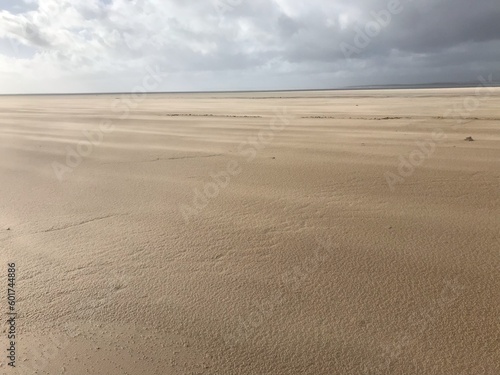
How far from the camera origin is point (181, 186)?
→ 5449 mm

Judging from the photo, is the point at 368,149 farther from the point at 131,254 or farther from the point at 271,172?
the point at 131,254

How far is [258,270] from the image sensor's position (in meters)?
2.93

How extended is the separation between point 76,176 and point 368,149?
578 cm

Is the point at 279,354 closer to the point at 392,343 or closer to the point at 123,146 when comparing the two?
the point at 392,343

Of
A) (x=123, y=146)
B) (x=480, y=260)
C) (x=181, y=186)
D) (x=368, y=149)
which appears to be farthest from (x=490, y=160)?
(x=123, y=146)

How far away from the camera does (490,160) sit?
6.41 m

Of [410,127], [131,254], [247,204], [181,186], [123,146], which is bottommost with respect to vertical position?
[131,254]

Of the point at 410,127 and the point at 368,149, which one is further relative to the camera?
the point at 410,127

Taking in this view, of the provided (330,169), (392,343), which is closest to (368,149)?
(330,169)

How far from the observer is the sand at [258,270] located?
2062 mm

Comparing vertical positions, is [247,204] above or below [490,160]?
below

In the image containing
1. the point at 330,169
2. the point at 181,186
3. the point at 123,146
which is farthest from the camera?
the point at 123,146

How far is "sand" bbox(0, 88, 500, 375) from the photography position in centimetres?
206

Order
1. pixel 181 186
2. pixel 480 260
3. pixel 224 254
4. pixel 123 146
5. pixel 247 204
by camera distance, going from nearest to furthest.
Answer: pixel 480 260, pixel 224 254, pixel 247 204, pixel 181 186, pixel 123 146
